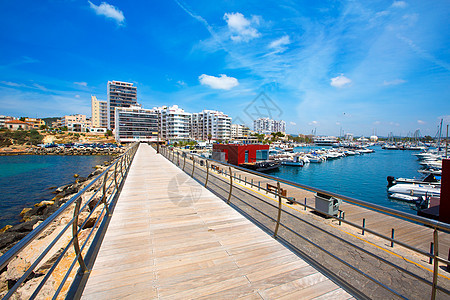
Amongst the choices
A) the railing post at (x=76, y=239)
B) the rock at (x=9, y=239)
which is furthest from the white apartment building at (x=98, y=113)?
the railing post at (x=76, y=239)

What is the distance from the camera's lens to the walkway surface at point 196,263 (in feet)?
7.68

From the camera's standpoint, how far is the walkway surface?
2.34 metres

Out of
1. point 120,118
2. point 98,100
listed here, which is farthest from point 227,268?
point 98,100

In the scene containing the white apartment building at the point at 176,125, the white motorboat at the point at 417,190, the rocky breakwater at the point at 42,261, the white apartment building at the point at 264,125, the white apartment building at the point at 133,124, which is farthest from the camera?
the white apartment building at the point at 264,125

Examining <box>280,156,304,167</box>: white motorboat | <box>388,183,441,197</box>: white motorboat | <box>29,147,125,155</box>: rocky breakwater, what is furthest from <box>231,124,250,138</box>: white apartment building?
<box>388,183,441,197</box>: white motorboat

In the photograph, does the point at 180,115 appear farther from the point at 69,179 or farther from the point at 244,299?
the point at 244,299

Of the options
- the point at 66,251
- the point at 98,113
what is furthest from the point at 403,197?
the point at 98,113

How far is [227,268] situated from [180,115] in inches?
3821

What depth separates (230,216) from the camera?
182 inches

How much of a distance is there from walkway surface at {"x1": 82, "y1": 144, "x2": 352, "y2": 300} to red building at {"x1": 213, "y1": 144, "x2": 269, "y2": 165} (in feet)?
138

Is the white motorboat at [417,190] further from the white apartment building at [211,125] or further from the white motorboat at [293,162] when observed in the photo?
the white apartment building at [211,125]

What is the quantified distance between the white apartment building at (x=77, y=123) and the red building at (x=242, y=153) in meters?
95.2

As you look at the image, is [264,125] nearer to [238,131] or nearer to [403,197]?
[238,131]

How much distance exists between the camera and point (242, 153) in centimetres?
4725
